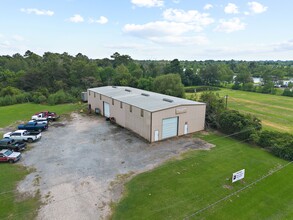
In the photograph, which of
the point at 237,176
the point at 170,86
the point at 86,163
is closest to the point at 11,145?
the point at 86,163

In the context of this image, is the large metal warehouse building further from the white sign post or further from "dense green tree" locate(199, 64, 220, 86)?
"dense green tree" locate(199, 64, 220, 86)

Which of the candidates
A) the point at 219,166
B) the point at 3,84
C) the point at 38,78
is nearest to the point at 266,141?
the point at 219,166

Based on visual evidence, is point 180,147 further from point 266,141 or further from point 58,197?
point 58,197

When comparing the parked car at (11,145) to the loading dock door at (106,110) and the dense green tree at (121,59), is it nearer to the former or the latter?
the loading dock door at (106,110)

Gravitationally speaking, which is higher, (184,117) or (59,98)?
(184,117)

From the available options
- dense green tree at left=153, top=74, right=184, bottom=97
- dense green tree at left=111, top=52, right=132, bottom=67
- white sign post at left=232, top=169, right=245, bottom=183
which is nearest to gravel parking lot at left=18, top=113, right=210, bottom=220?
white sign post at left=232, top=169, right=245, bottom=183

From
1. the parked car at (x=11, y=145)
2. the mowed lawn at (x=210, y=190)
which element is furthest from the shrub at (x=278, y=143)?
the parked car at (x=11, y=145)

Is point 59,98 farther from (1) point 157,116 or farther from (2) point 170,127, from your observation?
(2) point 170,127
